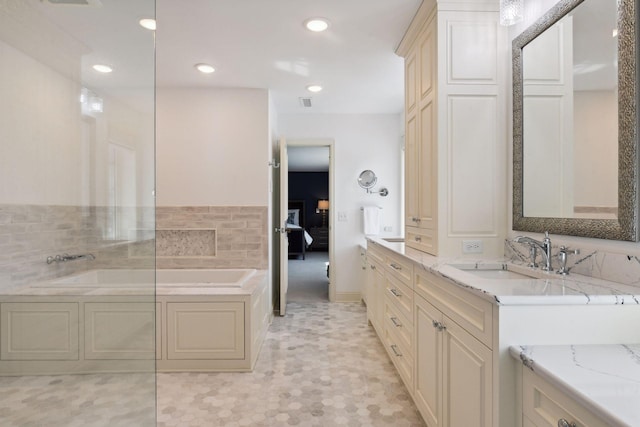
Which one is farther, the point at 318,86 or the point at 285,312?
the point at 285,312

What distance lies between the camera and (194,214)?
370cm

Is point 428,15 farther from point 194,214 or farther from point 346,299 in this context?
point 346,299

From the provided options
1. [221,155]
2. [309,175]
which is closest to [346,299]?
[221,155]

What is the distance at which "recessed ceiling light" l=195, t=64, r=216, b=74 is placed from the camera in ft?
10.1

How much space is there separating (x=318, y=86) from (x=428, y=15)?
61.9 inches

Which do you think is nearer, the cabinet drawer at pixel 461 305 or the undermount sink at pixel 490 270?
the cabinet drawer at pixel 461 305

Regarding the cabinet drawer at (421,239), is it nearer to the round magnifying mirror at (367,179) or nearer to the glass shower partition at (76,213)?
the glass shower partition at (76,213)

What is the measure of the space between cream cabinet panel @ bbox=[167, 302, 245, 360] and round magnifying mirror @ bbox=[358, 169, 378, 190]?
2430mm

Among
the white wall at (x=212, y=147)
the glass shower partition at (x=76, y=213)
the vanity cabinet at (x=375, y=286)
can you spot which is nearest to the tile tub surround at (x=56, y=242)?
the glass shower partition at (x=76, y=213)

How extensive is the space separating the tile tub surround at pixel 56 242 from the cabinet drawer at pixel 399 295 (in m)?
1.49

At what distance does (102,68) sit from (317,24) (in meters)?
1.35

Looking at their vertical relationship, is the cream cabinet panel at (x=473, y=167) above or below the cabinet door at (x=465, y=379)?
above

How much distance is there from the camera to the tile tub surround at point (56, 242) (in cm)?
136

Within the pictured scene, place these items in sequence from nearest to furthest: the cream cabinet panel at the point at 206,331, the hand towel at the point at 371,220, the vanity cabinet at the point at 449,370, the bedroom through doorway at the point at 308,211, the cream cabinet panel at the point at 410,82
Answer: the vanity cabinet at the point at 449,370
the cream cabinet panel at the point at 410,82
the cream cabinet panel at the point at 206,331
the hand towel at the point at 371,220
the bedroom through doorway at the point at 308,211
